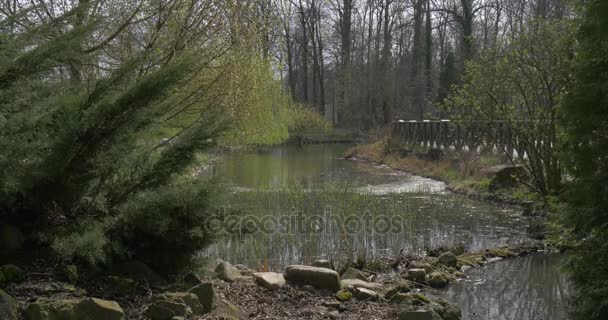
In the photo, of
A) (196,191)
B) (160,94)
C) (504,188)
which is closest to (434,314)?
(196,191)

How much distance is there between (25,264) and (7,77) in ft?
3.89

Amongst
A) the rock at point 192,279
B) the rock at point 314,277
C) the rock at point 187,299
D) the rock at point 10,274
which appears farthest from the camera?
the rock at point 314,277

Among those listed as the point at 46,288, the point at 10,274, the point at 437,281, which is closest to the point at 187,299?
the point at 46,288

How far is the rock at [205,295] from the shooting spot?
13.0 feet

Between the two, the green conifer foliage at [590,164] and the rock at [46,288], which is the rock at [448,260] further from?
the rock at [46,288]

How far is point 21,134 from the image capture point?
3.51m

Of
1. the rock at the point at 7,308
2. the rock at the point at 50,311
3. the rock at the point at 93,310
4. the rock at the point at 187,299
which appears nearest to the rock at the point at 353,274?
the rock at the point at 187,299

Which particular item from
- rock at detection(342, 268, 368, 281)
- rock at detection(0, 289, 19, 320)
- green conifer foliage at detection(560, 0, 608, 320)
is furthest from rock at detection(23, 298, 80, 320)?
rock at detection(342, 268, 368, 281)

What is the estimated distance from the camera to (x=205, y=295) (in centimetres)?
397

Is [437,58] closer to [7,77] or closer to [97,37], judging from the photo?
[97,37]

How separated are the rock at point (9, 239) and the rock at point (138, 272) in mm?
612

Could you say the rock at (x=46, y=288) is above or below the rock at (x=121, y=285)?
above

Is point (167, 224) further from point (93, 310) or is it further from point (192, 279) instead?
point (93, 310)

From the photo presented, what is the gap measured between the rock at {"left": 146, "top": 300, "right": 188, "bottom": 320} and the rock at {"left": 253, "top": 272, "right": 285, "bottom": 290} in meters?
1.26
